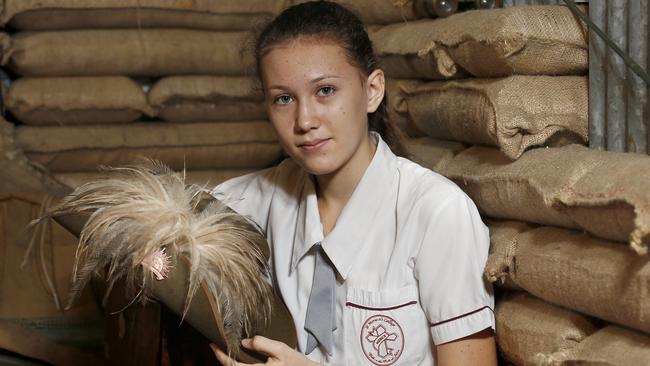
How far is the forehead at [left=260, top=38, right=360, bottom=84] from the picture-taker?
1858mm

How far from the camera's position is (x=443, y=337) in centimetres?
180

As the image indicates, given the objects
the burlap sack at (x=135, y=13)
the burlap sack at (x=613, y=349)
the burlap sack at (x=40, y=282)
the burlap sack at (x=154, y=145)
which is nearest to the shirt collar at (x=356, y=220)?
the burlap sack at (x=613, y=349)

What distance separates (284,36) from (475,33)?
0.41m

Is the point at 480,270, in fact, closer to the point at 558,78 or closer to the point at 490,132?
the point at 490,132

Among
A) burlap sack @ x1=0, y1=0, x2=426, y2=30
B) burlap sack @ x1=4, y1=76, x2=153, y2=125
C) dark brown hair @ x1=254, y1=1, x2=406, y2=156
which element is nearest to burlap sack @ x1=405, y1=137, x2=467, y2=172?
dark brown hair @ x1=254, y1=1, x2=406, y2=156

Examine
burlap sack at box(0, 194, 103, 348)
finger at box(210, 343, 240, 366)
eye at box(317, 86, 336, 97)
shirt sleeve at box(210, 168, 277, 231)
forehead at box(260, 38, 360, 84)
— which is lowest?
burlap sack at box(0, 194, 103, 348)

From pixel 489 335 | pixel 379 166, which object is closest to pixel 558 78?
pixel 379 166

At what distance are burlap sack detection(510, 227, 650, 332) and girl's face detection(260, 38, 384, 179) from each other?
40 cm

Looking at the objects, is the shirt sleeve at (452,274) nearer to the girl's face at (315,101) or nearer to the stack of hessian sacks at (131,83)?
the girl's face at (315,101)

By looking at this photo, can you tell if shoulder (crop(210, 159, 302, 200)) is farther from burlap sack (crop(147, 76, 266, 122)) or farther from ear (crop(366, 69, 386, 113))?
burlap sack (crop(147, 76, 266, 122))

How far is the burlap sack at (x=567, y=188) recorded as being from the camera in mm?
1475

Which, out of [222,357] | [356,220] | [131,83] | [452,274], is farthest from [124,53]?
[452,274]

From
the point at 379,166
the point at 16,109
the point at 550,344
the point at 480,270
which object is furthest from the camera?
the point at 16,109

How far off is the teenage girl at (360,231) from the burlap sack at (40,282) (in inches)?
41.5
